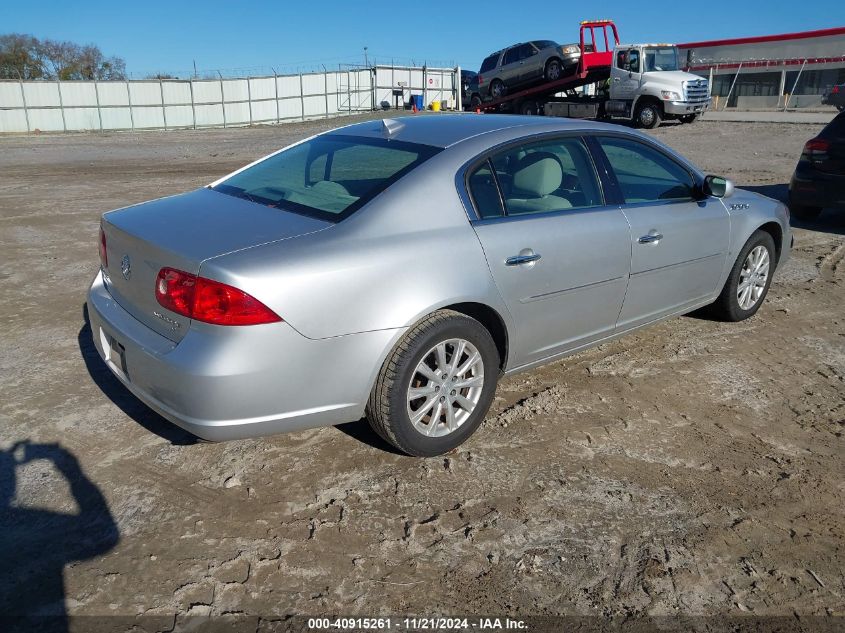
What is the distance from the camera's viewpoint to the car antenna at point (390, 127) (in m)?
3.98

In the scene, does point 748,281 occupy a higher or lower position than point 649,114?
lower

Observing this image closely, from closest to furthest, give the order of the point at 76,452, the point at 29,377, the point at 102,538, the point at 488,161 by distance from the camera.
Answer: the point at 102,538 < the point at 76,452 < the point at 488,161 < the point at 29,377

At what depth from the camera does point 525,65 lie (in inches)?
1066

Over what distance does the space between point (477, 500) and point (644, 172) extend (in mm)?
2588

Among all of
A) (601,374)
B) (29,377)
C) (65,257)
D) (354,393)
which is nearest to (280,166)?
(354,393)

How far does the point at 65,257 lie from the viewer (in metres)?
7.11

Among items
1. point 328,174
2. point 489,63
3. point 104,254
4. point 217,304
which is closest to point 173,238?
point 217,304

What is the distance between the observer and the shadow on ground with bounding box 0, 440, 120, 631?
2.42 m

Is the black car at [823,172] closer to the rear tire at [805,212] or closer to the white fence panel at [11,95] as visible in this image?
the rear tire at [805,212]

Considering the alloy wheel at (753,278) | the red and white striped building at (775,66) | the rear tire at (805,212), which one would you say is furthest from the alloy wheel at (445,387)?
the red and white striped building at (775,66)

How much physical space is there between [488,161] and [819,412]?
7.67ft

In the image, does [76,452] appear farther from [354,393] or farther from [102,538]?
[354,393]

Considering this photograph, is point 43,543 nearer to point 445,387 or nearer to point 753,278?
point 445,387

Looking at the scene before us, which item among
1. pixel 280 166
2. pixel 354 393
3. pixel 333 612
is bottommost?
pixel 333 612
